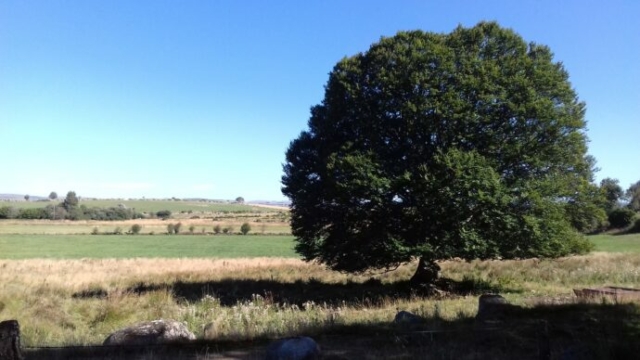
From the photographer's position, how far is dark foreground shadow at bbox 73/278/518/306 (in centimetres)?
2164

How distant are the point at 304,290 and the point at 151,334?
45.6 ft

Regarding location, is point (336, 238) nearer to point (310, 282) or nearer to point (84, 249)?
point (310, 282)

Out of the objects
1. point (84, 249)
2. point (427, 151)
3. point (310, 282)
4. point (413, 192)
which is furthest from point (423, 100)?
point (84, 249)

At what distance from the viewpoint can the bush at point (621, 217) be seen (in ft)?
248

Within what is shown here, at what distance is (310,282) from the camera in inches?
1064

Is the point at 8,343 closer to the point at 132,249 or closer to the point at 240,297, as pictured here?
the point at 240,297

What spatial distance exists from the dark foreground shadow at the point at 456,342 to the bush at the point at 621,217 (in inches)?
2991

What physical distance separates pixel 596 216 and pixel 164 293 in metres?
20.1

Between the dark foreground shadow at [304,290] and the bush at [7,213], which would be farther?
the bush at [7,213]

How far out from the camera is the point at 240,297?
22922mm

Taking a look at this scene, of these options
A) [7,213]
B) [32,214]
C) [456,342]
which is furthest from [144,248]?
[7,213]

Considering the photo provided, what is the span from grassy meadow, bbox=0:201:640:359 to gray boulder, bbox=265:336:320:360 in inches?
32.5

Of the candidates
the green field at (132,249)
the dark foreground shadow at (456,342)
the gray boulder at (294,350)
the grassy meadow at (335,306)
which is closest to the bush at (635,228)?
the grassy meadow at (335,306)

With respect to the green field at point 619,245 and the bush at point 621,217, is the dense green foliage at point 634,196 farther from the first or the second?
the green field at point 619,245
